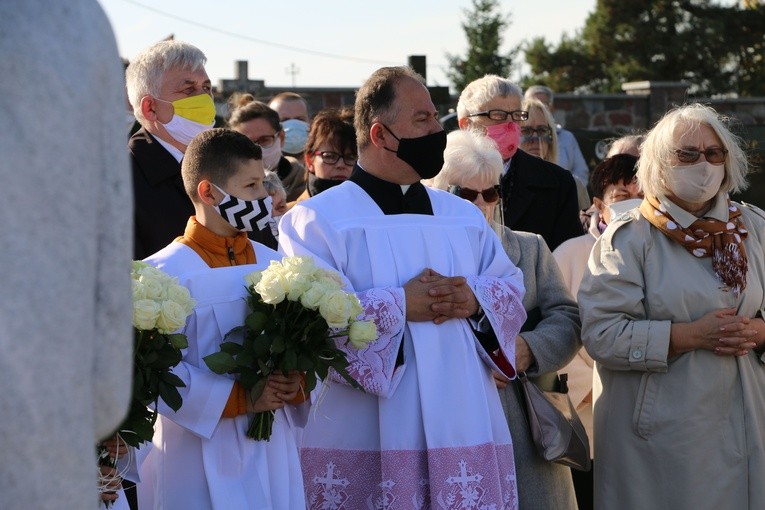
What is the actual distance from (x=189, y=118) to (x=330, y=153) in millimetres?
1303

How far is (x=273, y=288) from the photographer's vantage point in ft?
12.4

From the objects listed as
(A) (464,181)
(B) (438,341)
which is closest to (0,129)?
(B) (438,341)

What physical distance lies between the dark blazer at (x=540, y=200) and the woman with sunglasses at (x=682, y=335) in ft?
4.17

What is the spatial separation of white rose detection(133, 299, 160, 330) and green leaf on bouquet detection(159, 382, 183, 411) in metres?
0.21

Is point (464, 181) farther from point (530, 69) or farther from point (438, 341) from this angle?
point (530, 69)

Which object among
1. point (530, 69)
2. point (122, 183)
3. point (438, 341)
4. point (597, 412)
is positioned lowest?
point (597, 412)

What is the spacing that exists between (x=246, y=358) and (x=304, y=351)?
0.19m

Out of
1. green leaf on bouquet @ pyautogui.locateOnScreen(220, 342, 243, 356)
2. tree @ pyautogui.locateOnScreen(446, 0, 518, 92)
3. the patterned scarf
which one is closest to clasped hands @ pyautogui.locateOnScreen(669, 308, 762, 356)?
the patterned scarf

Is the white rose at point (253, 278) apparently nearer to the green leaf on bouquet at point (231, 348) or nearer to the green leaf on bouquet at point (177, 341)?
the green leaf on bouquet at point (231, 348)

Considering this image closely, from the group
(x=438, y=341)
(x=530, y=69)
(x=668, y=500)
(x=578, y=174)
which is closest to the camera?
(x=438, y=341)

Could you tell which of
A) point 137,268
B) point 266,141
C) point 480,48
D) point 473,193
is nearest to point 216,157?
point 137,268

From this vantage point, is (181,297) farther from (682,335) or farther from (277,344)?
(682,335)

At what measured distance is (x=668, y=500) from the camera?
16.4ft

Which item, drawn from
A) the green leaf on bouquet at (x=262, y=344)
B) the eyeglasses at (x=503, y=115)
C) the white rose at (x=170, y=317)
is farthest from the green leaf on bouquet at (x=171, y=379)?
the eyeglasses at (x=503, y=115)
